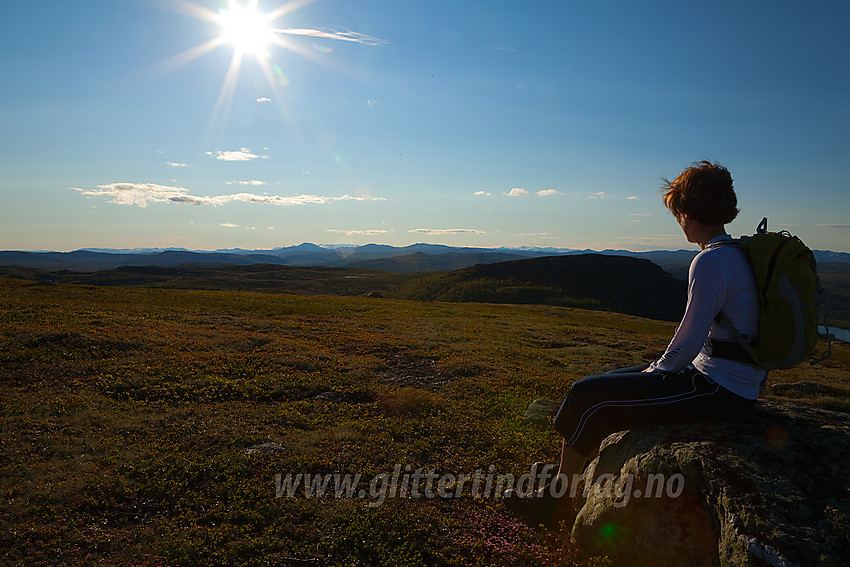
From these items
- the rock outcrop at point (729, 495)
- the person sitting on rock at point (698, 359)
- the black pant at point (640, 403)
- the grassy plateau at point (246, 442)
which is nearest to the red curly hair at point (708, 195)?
the person sitting on rock at point (698, 359)

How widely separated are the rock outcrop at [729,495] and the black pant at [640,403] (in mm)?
345

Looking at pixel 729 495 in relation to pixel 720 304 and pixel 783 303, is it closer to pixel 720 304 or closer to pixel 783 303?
pixel 720 304

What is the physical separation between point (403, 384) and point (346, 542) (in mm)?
11242

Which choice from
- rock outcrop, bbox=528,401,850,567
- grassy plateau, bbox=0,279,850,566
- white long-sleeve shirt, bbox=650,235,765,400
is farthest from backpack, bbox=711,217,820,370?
grassy plateau, bbox=0,279,850,566

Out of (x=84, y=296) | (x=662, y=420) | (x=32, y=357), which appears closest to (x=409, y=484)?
(x=662, y=420)

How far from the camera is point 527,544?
900 centimetres

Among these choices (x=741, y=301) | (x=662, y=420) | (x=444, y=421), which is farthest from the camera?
(x=444, y=421)

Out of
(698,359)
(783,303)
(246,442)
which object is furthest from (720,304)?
(246,442)

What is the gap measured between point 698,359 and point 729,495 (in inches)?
80.8

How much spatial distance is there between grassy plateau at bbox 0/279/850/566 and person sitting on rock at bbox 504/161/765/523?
9.96 ft

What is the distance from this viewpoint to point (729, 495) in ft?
20.6

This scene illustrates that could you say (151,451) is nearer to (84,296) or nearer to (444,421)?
(444,421)

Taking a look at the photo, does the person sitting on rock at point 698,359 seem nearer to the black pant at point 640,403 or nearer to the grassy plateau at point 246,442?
the black pant at point 640,403

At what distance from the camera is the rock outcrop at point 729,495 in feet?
18.4
